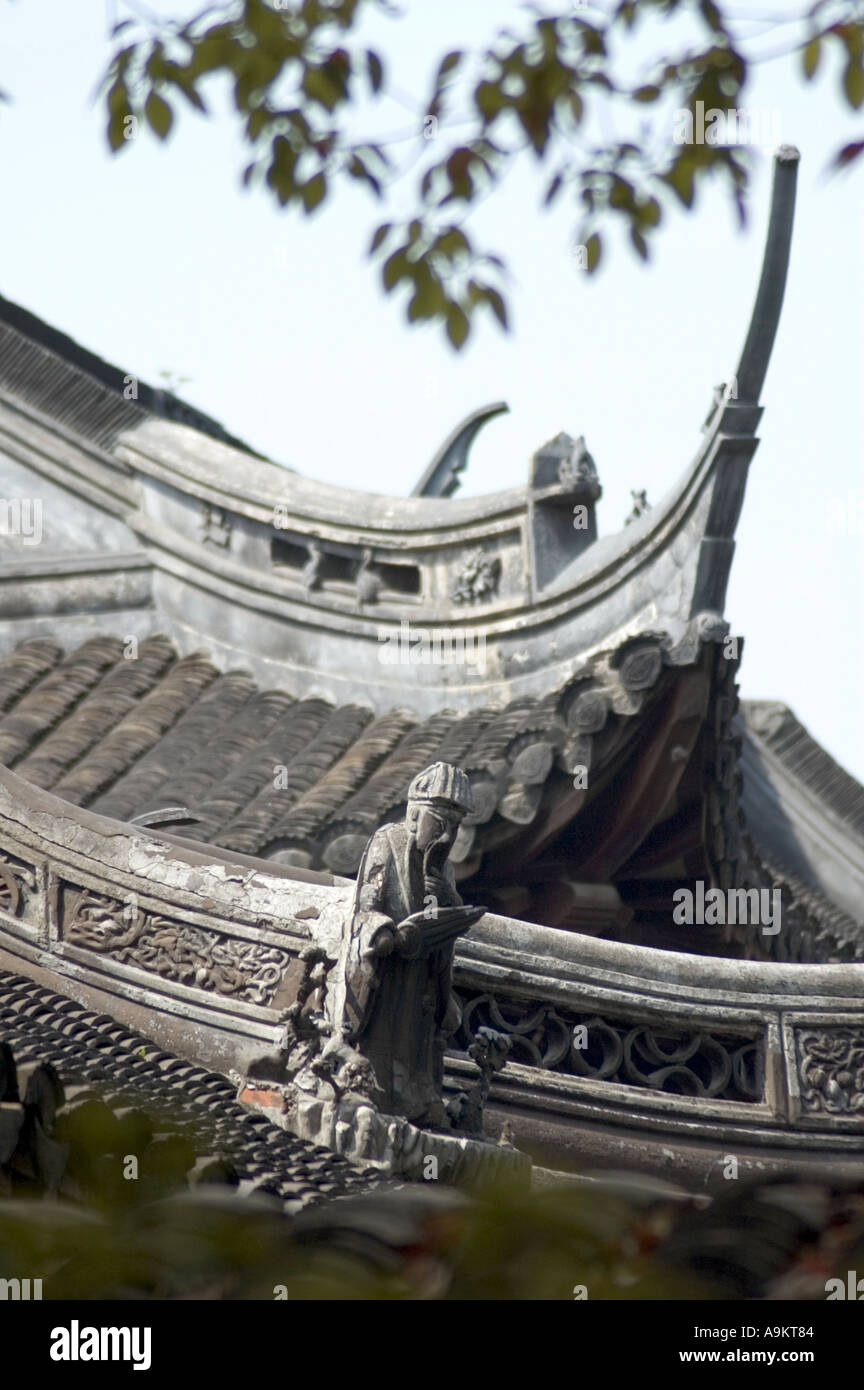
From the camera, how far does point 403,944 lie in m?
6.81

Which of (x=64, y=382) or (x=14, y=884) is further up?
(x=64, y=382)

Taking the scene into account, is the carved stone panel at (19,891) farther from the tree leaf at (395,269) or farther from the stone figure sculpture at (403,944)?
the tree leaf at (395,269)

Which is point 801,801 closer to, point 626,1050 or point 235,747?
point 235,747

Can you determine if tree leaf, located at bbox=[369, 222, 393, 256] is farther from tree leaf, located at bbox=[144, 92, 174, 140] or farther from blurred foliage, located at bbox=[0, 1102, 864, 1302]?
blurred foliage, located at bbox=[0, 1102, 864, 1302]

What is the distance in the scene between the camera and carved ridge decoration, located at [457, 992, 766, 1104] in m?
7.79

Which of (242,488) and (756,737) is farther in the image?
(756,737)

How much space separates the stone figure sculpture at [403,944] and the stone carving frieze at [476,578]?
5502 mm

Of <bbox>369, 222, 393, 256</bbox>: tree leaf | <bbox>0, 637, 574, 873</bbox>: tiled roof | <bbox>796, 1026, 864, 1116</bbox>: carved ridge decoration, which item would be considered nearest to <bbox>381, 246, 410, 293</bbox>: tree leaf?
<bbox>369, 222, 393, 256</bbox>: tree leaf

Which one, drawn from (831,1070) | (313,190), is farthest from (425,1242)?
(831,1070)

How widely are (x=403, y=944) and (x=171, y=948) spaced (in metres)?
1.06

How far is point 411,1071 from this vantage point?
695 centimetres
